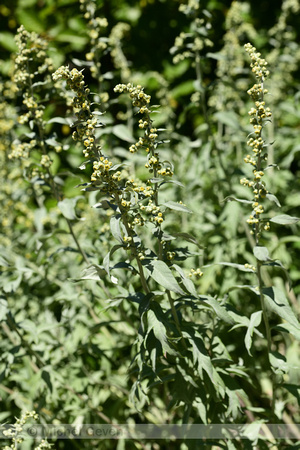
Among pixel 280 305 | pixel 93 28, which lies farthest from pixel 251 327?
pixel 93 28

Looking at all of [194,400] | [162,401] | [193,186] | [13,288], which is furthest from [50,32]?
[194,400]

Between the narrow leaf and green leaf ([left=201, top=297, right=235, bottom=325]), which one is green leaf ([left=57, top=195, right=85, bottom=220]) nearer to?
the narrow leaf

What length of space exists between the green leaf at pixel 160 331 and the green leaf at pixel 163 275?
17cm

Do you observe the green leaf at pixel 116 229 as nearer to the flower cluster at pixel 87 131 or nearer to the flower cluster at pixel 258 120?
the flower cluster at pixel 87 131

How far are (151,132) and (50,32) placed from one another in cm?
444

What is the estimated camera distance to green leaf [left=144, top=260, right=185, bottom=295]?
56.3 inches

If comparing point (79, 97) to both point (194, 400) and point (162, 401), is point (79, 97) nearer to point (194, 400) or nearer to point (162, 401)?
point (194, 400)

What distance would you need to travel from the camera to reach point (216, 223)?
9.38 ft

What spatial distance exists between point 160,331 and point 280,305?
0.48 m

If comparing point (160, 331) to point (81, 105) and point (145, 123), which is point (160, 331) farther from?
point (81, 105)

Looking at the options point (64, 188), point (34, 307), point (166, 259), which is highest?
point (166, 259)

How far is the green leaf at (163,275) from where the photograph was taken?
143 centimetres

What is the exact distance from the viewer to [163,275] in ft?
4.82

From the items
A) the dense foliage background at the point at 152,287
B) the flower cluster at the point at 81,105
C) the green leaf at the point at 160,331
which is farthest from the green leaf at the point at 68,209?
the green leaf at the point at 160,331
